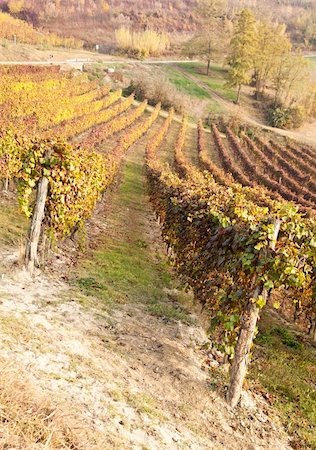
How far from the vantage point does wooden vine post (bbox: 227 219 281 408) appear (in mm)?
5560

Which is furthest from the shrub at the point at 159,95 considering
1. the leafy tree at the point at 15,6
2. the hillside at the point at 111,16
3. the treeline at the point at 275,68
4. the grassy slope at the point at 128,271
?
the leafy tree at the point at 15,6

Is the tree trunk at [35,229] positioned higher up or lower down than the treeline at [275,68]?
lower down

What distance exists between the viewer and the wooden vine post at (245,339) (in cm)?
556

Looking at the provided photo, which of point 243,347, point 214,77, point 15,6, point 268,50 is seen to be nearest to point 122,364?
point 243,347

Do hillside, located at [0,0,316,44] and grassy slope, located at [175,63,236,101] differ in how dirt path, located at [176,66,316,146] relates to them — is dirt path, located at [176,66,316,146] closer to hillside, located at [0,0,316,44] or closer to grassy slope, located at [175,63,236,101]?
grassy slope, located at [175,63,236,101]

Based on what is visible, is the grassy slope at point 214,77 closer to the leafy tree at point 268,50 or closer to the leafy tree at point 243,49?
the leafy tree at point 243,49

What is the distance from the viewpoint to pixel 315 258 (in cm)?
576

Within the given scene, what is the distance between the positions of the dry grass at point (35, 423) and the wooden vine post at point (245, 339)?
2619 mm

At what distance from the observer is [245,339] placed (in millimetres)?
5797

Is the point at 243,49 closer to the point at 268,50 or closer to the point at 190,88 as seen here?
the point at 268,50

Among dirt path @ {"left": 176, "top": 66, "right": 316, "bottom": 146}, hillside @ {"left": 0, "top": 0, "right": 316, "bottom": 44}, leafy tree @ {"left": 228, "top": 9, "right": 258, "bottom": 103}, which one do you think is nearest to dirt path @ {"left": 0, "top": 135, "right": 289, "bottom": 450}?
dirt path @ {"left": 176, "top": 66, "right": 316, "bottom": 146}

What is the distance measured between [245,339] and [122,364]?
1.87m

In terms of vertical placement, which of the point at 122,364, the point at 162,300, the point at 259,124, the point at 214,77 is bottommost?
the point at 162,300

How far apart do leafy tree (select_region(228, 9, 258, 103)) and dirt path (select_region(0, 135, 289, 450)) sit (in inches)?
2076
